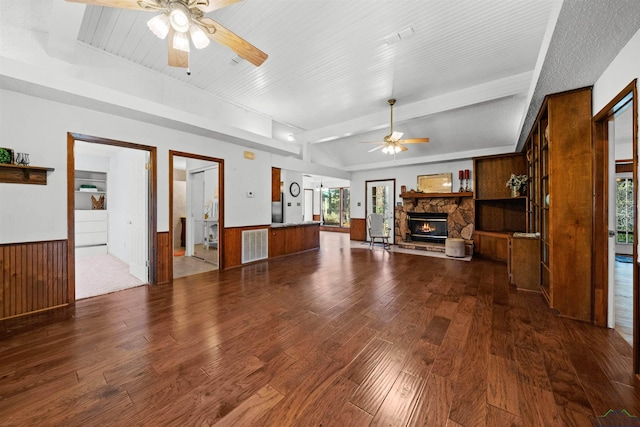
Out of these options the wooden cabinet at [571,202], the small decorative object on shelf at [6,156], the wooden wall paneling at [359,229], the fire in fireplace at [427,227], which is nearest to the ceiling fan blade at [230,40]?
the small decorative object on shelf at [6,156]

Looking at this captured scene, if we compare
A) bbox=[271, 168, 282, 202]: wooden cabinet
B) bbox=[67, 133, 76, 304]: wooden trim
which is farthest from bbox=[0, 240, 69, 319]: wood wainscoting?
bbox=[271, 168, 282, 202]: wooden cabinet

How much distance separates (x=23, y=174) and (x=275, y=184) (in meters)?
4.13

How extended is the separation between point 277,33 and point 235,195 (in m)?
2.92

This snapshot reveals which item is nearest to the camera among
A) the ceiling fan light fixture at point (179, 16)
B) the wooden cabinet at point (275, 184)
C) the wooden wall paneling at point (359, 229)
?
the ceiling fan light fixture at point (179, 16)

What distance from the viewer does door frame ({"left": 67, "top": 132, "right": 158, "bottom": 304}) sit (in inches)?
114

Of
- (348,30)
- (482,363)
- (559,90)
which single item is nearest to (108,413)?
(482,363)

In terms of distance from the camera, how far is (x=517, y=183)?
16.8ft

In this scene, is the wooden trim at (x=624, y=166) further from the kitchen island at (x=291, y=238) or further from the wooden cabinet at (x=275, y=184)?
the wooden cabinet at (x=275, y=184)

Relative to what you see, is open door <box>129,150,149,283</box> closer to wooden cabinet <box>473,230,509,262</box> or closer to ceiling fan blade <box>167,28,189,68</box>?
ceiling fan blade <box>167,28,189,68</box>

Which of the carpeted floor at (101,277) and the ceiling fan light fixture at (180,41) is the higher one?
the ceiling fan light fixture at (180,41)

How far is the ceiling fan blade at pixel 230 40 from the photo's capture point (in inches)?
75.9

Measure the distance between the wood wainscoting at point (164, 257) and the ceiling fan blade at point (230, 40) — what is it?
9.55ft

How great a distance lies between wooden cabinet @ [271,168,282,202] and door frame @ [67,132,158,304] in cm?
274

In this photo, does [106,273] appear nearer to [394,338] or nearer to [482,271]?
[394,338]
